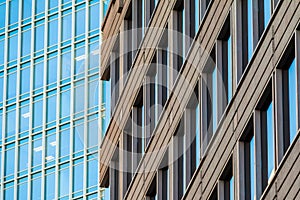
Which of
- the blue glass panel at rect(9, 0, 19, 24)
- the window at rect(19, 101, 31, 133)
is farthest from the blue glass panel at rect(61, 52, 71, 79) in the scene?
the blue glass panel at rect(9, 0, 19, 24)

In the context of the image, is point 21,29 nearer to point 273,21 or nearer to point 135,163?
point 135,163

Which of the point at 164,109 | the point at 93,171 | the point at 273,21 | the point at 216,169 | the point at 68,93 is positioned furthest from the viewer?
the point at 68,93

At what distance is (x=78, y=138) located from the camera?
301 feet

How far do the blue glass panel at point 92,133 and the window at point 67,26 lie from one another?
309 inches

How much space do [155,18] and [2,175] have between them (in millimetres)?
50080

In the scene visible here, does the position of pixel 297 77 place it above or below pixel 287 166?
above

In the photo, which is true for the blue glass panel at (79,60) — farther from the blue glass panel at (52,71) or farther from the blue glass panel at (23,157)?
the blue glass panel at (23,157)

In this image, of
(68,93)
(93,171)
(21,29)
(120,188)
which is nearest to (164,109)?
(120,188)

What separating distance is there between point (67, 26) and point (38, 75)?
14.1 ft

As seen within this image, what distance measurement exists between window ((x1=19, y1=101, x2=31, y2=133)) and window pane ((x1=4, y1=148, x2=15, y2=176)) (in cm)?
169

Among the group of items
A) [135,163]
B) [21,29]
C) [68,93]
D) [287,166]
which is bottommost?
[287,166]

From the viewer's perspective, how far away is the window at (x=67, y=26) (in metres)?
96.0

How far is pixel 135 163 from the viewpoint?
49.2m

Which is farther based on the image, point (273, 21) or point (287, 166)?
point (273, 21)
